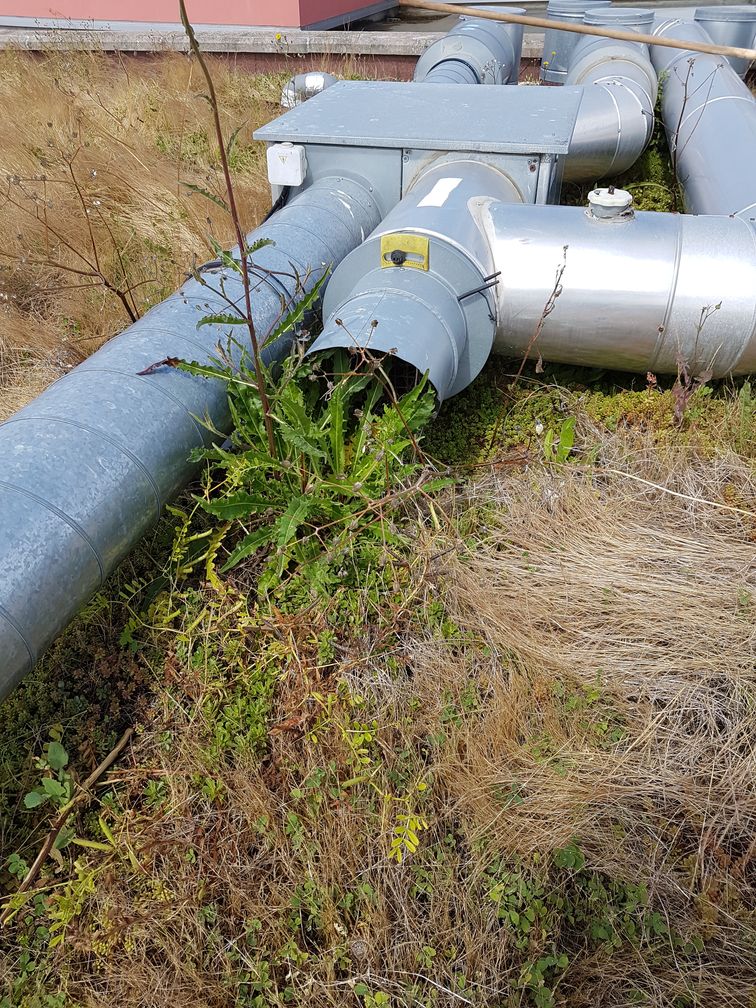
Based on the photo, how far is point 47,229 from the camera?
460 centimetres

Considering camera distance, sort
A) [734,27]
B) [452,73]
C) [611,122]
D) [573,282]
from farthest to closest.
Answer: [734,27]
[452,73]
[611,122]
[573,282]

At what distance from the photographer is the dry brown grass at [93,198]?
4.05m

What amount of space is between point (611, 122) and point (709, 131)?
624 millimetres

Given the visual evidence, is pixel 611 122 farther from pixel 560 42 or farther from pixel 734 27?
pixel 734 27

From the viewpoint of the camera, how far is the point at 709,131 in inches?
174

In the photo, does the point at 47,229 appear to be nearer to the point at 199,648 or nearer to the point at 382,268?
the point at 382,268

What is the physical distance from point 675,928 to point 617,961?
0.17 meters

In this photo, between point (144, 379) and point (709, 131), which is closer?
point (144, 379)

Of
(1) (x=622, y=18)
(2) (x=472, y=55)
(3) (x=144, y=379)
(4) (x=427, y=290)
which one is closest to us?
(3) (x=144, y=379)

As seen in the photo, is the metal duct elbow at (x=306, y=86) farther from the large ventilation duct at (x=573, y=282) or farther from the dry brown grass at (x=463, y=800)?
the dry brown grass at (x=463, y=800)

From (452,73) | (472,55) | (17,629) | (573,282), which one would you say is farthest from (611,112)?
(17,629)

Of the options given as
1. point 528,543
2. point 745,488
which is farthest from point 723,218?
point 528,543

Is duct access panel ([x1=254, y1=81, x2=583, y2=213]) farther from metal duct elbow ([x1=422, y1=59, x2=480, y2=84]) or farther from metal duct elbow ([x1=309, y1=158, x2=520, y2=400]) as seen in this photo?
metal duct elbow ([x1=422, y1=59, x2=480, y2=84])

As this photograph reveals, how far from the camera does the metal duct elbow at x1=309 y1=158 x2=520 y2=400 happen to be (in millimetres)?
2451
